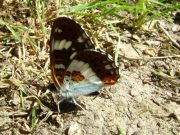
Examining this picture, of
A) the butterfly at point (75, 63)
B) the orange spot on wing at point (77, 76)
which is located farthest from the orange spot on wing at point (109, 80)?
the orange spot on wing at point (77, 76)

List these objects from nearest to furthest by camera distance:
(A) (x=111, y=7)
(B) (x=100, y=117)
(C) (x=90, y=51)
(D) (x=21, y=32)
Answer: (C) (x=90, y=51) → (B) (x=100, y=117) → (D) (x=21, y=32) → (A) (x=111, y=7)

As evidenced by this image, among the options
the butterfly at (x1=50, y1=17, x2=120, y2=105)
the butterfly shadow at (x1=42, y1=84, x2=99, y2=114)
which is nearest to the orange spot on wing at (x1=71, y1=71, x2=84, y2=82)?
the butterfly at (x1=50, y1=17, x2=120, y2=105)

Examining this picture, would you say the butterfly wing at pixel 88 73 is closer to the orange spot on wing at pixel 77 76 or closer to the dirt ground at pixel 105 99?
the orange spot on wing at pixel 77 76

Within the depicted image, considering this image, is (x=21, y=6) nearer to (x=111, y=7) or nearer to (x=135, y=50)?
(x=111, y=7)

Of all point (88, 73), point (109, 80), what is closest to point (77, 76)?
point (88, 73)

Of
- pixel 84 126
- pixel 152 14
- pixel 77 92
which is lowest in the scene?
pixel 84 126

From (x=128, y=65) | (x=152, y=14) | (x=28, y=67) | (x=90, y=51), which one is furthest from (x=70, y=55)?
(x=152, y=14)
